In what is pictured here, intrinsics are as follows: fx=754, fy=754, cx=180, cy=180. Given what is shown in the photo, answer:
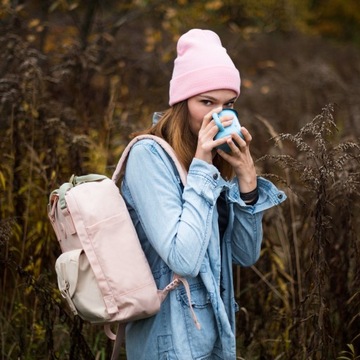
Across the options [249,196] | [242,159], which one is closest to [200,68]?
[242,159]

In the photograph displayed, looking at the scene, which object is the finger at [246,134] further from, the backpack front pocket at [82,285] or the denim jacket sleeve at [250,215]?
the backpack front pocket at [82,285]

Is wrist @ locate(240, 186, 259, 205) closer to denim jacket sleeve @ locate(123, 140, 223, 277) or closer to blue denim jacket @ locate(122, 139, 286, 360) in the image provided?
blue denim jacket @ locate(122, 139, 286, 360)

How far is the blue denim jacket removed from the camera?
2500 millimetres

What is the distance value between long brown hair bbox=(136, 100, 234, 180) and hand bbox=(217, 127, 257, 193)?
126mm

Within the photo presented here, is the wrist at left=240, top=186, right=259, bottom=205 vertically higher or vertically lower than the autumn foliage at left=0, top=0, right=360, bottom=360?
higher

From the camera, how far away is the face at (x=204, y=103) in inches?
108

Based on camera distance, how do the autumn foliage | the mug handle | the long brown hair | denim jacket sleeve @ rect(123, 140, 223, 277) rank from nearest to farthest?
denim jacket sleeve @ rect(123, 140, 223, 277), the mug handle, the long brown hair, the autumn foliage

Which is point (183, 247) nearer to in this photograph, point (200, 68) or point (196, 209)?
point (196, 209)

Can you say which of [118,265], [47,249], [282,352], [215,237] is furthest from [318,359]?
[47,249]

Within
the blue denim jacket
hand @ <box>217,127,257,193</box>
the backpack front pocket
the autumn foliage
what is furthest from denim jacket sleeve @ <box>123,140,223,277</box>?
the autumn foliage

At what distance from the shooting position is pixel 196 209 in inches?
99.0

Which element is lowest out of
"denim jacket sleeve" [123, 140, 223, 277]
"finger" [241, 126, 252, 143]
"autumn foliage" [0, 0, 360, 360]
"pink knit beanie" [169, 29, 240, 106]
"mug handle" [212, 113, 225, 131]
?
"autumn foliage" [0, 0, 360, 360]

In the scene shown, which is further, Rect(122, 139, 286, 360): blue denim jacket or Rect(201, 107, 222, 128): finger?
Rect(201, 107, 222, 128): finger

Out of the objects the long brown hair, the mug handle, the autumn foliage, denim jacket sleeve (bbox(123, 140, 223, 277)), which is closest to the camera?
denim jacket sleeve (bbox(123, 140, 223, 277))
